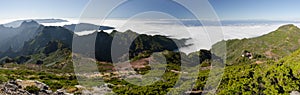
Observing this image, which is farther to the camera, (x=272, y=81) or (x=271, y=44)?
(x=271, y=44)

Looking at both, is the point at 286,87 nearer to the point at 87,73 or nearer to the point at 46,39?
the point at 87,73

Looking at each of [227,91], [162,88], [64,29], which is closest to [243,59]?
[162,88]

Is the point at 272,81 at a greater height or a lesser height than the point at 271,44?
lesser

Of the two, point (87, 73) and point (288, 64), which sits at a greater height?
point (87, 73)

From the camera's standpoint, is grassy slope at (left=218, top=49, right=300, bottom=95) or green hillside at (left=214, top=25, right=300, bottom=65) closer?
grassy slope at (left=218, top=49, right=300, bottom=95)

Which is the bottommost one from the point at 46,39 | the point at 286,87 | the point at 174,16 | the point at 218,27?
the point at 286,87

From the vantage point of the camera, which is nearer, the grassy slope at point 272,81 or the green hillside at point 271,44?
the grassy slope at point 272,81

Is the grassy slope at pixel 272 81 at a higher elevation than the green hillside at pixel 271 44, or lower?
lower

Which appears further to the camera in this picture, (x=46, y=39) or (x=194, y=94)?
(x=46, y=39)

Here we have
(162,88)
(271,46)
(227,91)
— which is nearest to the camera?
(227,91)

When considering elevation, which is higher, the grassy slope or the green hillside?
the green hillside

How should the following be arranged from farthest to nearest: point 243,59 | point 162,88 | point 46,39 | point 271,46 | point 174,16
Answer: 1. point 46,39
2. point 271,46
3. point 243,59
4. point 162,88
5. point 174,16
